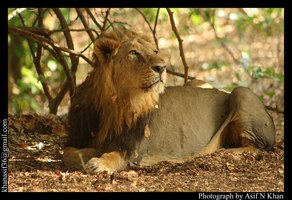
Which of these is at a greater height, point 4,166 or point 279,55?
point 279,55

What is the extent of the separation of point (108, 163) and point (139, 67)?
87cm

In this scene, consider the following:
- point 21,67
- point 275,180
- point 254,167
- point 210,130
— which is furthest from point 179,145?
point 21,67

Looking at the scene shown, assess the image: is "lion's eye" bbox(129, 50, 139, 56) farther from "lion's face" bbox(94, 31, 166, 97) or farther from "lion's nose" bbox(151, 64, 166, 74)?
"lion's nose" bbox(151, 64, 166, 74)

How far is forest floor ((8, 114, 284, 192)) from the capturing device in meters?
4.82

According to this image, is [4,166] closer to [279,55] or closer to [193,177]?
[193,177]

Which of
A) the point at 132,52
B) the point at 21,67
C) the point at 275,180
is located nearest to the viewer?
the point at 275,180

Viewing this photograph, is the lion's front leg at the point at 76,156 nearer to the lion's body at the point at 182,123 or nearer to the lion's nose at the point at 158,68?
the lion's body at the point at 182,123

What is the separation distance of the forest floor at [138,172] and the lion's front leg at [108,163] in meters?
0.08

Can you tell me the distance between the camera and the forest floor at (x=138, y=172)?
4.82 metres

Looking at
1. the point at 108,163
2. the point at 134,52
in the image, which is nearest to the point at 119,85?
the point at 134,52

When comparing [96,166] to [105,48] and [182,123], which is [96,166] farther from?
[182,123]

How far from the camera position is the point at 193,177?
5.24 metres

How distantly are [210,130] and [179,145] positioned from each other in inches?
18.3

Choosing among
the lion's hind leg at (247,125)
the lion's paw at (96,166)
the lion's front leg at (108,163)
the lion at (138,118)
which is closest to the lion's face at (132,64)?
the lion at (138,118)
